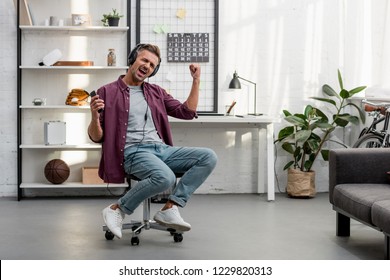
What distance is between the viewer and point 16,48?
6.90 metres

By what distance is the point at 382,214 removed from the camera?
421cm

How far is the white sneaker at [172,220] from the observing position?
4.74 metres

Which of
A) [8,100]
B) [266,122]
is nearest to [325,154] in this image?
[266,122]

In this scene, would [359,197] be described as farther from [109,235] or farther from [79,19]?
[79,19]

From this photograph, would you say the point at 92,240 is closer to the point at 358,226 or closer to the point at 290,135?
the point at 358,226

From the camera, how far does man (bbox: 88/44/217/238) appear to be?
4.74m

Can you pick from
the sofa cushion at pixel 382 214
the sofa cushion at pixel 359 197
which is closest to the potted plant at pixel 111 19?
the sofa cushion at pixel 359 197

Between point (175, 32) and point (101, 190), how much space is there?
5.26ft

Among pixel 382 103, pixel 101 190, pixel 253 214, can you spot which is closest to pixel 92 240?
pixel 253 214

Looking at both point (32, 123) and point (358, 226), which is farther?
point (32, 123)

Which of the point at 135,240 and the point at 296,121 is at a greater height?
the point at 296,121

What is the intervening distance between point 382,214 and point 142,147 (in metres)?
1.56

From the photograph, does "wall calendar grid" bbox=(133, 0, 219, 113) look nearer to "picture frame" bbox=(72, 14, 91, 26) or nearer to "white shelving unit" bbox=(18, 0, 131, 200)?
"white shelving unit" bbox=(18, 0, 131, 200)

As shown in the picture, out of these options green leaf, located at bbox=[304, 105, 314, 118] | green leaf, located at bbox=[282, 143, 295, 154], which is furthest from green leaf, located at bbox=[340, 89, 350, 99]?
green leaf, located at bbox=[282, 143, 295, 154]
